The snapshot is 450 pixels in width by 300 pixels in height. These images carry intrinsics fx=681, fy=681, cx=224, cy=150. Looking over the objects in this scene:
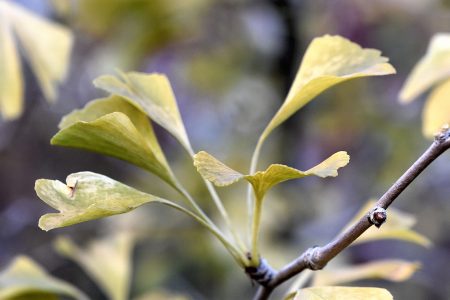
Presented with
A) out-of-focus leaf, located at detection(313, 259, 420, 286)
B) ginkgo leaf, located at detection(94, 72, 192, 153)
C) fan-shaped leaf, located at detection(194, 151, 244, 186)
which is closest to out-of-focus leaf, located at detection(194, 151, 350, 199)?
fan-shaped leaf, located at detection(194, 151, 244, 186)

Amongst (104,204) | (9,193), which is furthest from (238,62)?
(104,204)

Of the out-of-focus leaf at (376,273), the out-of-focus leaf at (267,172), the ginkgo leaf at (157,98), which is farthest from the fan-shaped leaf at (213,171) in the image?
the out-of-focus leaf at (376,273)

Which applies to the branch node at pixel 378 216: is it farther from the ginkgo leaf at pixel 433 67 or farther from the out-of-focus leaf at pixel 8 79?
the out-of-focus leaf at pixel 8 79

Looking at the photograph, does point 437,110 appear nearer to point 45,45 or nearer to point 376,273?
point 376,273

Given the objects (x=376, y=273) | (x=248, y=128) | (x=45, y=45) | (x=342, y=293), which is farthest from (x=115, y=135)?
(x=248, y=128)

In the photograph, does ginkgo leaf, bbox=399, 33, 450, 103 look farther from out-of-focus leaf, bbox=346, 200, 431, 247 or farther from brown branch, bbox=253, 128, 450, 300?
brown branch, bbox=253, 128, 450, 300

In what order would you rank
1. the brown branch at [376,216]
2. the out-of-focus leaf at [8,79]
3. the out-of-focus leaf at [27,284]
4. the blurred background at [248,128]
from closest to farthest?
the brown branch at [376,216] < the out-of-focus leaf at [27,284] < the out-of-focus leaf at [8,79] < the blurred background at [248,128]
